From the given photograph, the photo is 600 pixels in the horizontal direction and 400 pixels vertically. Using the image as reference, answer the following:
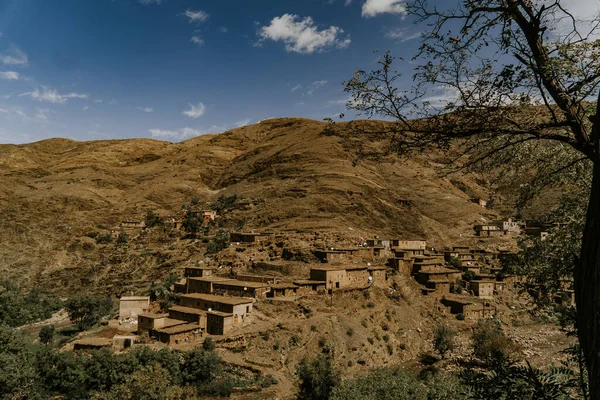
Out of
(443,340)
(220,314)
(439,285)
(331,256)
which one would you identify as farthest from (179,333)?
(439,285)

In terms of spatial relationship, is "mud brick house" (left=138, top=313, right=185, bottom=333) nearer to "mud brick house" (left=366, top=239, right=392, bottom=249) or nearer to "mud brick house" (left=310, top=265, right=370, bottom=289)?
"mud brick house" (left=310, top=265, right=370, bottom=289)

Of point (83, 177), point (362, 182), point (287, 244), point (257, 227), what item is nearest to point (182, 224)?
point (257, 227)

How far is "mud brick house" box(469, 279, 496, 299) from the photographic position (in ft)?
99.1

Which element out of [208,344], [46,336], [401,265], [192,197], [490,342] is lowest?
[46,336]

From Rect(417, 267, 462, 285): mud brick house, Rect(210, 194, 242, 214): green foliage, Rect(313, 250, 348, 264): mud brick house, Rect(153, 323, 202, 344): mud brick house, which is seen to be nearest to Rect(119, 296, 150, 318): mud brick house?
Rect(153, 323, 202, 344): mud brick house

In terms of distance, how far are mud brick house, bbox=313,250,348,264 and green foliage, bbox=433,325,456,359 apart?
28.0 feet

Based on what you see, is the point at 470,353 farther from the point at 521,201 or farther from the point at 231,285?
the point at 521,201

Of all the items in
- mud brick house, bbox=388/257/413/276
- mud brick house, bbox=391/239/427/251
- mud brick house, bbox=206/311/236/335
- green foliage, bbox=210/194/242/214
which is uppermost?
green foliage, bbox=210/194/242/214

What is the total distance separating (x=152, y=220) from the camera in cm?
5428

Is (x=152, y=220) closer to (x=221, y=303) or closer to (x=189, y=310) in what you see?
(x=189, y=310)

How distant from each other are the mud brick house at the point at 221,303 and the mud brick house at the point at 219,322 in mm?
479

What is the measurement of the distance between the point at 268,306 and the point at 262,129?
8403 centimetres

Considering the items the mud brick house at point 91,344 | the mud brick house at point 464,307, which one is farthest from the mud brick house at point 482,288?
the mud brick house at point 91,344

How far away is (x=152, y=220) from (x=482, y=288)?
43119mm
